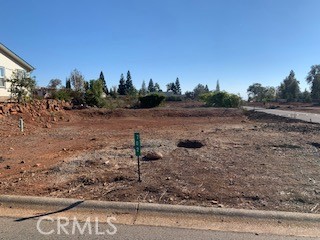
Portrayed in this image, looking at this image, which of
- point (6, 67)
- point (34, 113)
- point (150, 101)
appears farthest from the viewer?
point (150, 101)

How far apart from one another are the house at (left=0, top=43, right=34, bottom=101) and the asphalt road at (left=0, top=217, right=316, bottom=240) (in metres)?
18.2

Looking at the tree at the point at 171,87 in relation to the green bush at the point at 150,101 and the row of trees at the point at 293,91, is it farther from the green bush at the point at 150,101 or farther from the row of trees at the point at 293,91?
the green bush at the point at 150,101

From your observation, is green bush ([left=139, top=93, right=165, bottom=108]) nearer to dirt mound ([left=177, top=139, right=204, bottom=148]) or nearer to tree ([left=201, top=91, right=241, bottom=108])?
tree ([left=201, top=91, right=241, bottom=108])

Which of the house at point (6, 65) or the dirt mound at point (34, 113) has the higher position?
the house at point (6, 65)

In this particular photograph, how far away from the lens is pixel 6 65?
22.4m

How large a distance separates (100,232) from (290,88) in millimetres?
79093

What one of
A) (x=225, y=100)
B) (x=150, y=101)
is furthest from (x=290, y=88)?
(x=150, y=101)

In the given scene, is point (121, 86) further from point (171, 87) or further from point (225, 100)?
point (225, 100)

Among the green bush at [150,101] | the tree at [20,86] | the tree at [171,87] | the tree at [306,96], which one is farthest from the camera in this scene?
the tree at [171,87]

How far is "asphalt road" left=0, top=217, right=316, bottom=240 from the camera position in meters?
3.54

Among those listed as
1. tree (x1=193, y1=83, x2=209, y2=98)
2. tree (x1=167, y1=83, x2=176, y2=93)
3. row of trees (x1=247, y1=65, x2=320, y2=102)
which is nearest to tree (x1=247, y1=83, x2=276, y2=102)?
row of trees (x1=247, y1=65, x2=320, y2=102)
